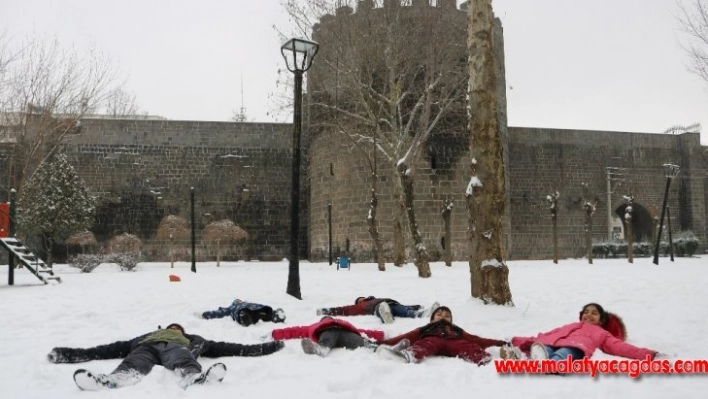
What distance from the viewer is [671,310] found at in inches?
243

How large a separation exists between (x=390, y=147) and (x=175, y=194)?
10282mm

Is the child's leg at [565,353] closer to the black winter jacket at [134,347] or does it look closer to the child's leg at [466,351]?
the child's leg at [466,351]

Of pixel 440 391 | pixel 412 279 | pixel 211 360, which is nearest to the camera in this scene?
pixel 440 391

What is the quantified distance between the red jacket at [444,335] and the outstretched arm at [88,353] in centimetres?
182

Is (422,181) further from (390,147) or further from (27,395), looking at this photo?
(27,395)

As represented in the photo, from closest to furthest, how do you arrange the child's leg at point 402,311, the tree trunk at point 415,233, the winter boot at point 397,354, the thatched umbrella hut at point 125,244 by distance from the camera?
the winter boot at point 397,354 < the child's leg at point 402,311 < the tree trunk at point 415,233 < the thatched umbrella hut at point 125,244

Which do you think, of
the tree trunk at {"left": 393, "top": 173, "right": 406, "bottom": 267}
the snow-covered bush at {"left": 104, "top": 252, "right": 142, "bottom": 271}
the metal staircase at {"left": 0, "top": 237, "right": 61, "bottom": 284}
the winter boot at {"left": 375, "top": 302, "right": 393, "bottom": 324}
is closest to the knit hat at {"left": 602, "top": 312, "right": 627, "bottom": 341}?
the winter boot at {"left": 375, "top": 302, "right": 393, "bottom": 324}

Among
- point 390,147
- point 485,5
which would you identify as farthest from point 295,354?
point 390,147

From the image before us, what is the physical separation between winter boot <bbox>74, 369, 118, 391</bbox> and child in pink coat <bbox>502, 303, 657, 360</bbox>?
2262mm

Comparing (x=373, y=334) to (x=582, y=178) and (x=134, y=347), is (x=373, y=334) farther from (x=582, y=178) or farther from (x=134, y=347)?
(x=582, y=178)

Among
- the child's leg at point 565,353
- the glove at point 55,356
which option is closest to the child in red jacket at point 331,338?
the child's leg at point 565,353

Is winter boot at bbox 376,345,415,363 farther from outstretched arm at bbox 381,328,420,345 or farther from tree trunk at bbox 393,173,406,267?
tree trunk at bbox 393,173,406,267

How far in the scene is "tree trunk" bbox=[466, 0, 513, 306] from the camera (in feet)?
21.7

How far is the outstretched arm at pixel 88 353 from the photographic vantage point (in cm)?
395
